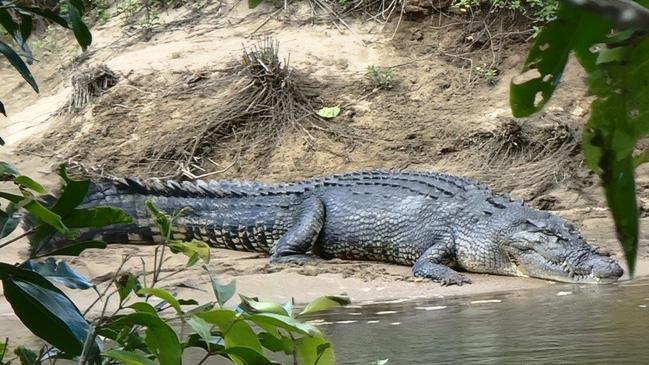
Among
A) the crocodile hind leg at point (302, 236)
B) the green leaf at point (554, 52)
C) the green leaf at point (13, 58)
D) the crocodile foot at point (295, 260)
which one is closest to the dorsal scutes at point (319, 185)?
the crocodile hind leg at point (302, 236)

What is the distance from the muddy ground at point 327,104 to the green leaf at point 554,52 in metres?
7.31

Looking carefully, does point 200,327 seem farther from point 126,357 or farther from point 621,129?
point 621,129

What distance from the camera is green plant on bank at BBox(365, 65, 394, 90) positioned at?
10883mm

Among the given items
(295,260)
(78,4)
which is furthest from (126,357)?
(295,260)

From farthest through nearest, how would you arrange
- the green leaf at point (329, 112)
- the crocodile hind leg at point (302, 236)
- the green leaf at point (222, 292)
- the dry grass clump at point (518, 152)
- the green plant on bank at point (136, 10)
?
the green plant on bank at point (136, 10), the green leaf at point (329, 112), the dry grass clump at point (518, 152), the crocodile hind leg at point (302, 236), the green leaf at point (222, 292)

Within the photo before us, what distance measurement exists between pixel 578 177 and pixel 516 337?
4959 mm

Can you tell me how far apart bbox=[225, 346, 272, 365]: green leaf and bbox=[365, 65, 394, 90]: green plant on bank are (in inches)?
385

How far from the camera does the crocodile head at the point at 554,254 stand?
256 inches

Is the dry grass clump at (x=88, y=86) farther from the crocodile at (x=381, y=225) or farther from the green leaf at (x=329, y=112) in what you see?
the crocodile at (x=381, y=225)

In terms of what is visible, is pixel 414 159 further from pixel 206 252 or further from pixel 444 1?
pixel 206 252

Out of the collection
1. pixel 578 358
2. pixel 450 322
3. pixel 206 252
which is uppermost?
pixel 206 252

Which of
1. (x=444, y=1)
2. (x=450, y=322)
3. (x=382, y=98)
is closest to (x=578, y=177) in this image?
(x=382, y=98)

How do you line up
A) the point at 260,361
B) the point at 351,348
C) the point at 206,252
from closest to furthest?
the point at 260,361 → the point at 206,252 → the point at 351,348

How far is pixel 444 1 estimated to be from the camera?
11.7 metres
